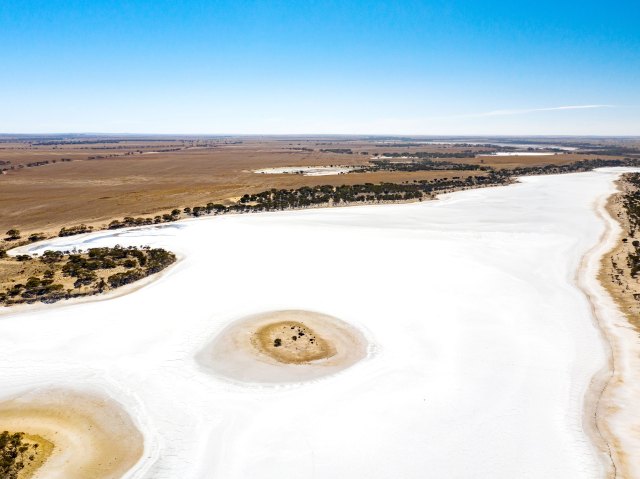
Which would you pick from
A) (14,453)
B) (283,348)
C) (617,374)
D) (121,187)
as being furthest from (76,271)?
(121,187)

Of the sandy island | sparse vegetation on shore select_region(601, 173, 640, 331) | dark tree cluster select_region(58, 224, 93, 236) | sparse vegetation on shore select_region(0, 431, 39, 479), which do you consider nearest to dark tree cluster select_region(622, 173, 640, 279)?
sparse vegetation on shore select_region(601, 173, 640, 331)

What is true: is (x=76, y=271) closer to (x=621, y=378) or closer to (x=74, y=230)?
(x=74, y=230)

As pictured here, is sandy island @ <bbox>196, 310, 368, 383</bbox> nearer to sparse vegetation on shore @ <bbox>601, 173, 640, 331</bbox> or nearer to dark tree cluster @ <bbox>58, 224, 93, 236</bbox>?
sparse vegetation on shore @ <bbox>601, 173, 640, 331</bbox>

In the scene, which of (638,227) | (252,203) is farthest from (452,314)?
(252,203)

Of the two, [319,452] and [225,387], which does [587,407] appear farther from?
[225,387]

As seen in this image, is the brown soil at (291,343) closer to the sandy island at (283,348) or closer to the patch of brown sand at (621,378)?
the sandy island at (283,348)
